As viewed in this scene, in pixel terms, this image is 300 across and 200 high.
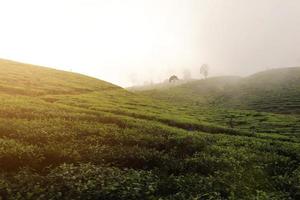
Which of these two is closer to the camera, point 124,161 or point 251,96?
point 124,161

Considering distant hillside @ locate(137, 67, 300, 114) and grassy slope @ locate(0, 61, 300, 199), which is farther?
distant hillside @ locate(137, 67, 300, 114)

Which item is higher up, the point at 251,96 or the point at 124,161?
the point at 124,161

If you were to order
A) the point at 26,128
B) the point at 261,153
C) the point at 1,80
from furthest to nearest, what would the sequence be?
the point at 1,80 → the point at 261,153 → the point at 26,128

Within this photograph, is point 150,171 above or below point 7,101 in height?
below

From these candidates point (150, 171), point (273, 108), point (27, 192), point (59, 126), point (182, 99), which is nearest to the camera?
point (27, 192)

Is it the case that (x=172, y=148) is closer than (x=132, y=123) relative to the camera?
Yes

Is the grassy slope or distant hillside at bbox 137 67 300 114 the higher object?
the grassy slope

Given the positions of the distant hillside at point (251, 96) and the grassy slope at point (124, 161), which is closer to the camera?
the grassy slope at point (124, 161)

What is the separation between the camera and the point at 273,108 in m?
132

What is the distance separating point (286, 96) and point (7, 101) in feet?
448

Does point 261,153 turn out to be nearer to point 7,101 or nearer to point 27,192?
point 27,192

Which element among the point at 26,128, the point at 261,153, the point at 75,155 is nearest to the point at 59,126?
the point at 26,128

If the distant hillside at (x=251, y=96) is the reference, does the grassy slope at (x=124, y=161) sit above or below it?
above

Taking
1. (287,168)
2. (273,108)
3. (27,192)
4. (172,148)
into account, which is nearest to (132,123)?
(172,148)
